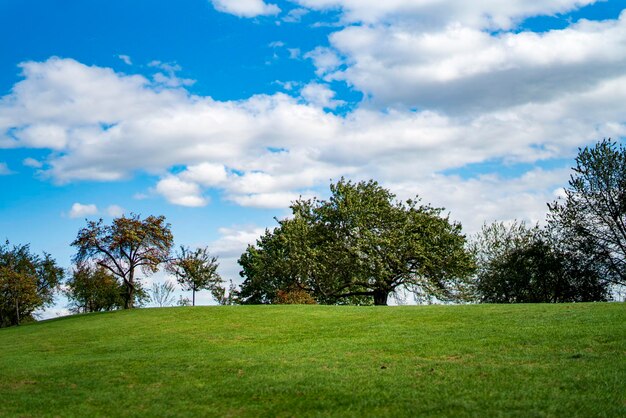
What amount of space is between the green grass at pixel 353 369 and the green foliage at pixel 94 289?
31.7 metres

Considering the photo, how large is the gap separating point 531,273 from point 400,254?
16.8 metres

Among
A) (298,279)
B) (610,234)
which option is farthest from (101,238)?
(610,234)

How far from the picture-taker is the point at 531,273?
193ft

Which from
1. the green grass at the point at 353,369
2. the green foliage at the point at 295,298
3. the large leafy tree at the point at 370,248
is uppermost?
the large leafy tree at the point at 370,248

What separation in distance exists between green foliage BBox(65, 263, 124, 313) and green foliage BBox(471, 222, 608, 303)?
44.9 metres

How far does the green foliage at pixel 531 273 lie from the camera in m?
54.2

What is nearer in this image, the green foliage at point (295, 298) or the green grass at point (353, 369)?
the green grass at point (353, 369)

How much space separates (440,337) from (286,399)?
9.60 metres

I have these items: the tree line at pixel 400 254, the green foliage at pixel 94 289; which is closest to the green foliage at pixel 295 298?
the tree line at pixel 400 254

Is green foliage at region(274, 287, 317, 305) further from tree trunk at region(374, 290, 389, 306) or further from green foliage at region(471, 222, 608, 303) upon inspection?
green foliage at region(471, 222, 608, 303)

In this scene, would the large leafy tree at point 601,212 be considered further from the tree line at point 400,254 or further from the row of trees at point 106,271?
the row of trees at point 106,271

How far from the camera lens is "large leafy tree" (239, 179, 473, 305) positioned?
181 ft

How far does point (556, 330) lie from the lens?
18672 mm

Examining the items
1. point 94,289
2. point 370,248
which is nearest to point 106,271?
point 94,289
